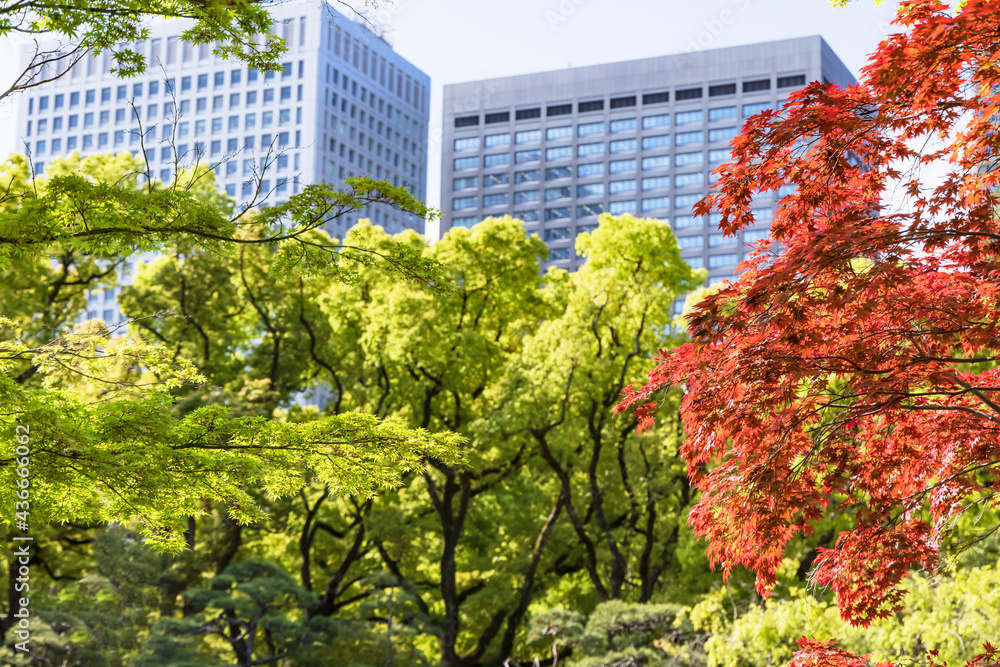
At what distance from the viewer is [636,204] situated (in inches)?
3356

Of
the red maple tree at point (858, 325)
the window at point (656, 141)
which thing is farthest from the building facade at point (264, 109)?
the red maple tree at point (858, 325)

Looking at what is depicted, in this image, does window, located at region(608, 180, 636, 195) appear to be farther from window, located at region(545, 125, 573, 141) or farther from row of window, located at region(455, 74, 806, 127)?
row of window, located at region(455, 74, 806, 127)

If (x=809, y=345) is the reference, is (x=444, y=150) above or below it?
above

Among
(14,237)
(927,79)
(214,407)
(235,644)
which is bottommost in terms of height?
(235,644)

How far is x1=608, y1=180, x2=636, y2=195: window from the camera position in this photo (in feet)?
282

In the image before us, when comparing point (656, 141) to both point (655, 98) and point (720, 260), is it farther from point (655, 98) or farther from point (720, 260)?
point (720, 260)

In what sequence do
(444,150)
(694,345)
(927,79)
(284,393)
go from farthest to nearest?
(444,150) → (284,393) → (694,345) → (927,79)

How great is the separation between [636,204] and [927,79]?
82.4 m

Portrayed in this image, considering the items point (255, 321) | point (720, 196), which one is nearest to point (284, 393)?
point (255, 321)

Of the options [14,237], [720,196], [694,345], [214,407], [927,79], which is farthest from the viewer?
[214,407]

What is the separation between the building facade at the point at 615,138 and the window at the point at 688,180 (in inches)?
3.4

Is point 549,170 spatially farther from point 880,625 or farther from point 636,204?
point 880,625

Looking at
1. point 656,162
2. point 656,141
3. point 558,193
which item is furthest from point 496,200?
point 656,141

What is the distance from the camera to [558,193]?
8831 centimetres
